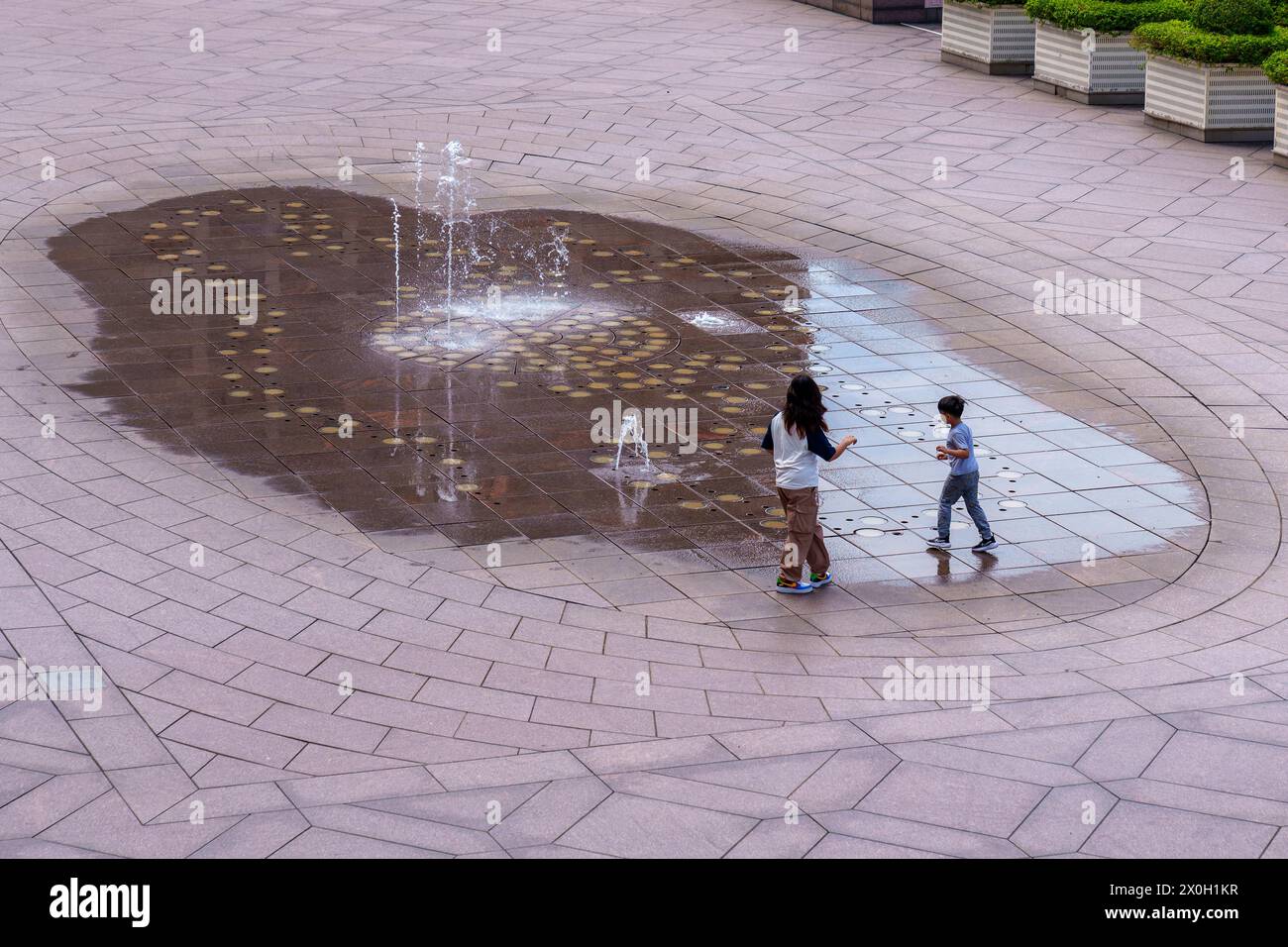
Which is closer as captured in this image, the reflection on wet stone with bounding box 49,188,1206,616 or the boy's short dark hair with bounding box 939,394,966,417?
the boy's short dark hair with bounding box 939,394,966,417

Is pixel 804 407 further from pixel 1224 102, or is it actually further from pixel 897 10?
pixel 897 10

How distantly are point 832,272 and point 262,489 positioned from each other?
6.95 m

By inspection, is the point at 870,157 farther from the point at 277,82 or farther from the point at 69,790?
the point at 69,790

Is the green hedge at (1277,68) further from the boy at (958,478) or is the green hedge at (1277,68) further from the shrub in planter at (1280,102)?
the boy at (958,478)

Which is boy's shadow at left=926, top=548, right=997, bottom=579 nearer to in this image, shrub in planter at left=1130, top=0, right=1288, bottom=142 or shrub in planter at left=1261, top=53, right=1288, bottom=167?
shrub in planter at left=1261, top=53, right=1288, bottom=167

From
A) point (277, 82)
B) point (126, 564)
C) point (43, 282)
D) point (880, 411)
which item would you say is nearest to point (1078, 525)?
point (880, 411)

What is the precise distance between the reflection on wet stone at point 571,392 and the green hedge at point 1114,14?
7897mm

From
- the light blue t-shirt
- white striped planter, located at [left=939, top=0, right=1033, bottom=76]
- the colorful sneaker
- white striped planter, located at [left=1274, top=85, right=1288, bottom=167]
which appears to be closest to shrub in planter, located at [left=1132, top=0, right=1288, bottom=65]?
white striped planter, located at [left=1274, top=85, right=1288, bottom=167]

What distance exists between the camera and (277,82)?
2289 cm

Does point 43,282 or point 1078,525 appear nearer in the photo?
point 1078,525

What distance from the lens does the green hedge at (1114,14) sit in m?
21.8

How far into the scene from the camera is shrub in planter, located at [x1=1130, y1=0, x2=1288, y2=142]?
20172 mm

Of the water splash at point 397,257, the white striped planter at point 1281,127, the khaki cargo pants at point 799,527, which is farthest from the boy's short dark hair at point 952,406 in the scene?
the white striped planter at point 1281,127

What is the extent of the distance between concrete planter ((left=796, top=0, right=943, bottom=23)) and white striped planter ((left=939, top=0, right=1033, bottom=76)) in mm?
3236
